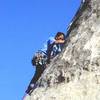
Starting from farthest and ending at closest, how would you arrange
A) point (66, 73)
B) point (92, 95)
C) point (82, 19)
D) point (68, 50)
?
1. point (82, 19)
2. point (68, 50)
3. point (66, 73)
4. point (92, 95)

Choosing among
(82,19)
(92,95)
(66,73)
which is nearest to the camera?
(92,95)

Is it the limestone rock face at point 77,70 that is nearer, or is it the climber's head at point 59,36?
the limestone rock face at point 77,70

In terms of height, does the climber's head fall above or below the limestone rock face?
above

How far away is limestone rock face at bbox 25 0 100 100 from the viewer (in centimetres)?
1478

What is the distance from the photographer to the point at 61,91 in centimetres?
1516

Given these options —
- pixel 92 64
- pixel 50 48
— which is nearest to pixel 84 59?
pixel 92 64

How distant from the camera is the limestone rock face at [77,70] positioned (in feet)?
48.5

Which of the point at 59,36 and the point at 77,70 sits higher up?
the point at 59,36

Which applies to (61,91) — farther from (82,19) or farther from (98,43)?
(82,19)

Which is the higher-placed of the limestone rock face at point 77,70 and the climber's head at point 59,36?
the climber's head at point 59,36

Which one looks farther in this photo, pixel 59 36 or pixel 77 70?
pixel 59 36

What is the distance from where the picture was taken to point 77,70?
15352 millimetres

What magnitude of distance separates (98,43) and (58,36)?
9.59 feet

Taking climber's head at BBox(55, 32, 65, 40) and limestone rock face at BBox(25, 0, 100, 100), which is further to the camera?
climber's head at BBox(55, 32, 65, 40)
